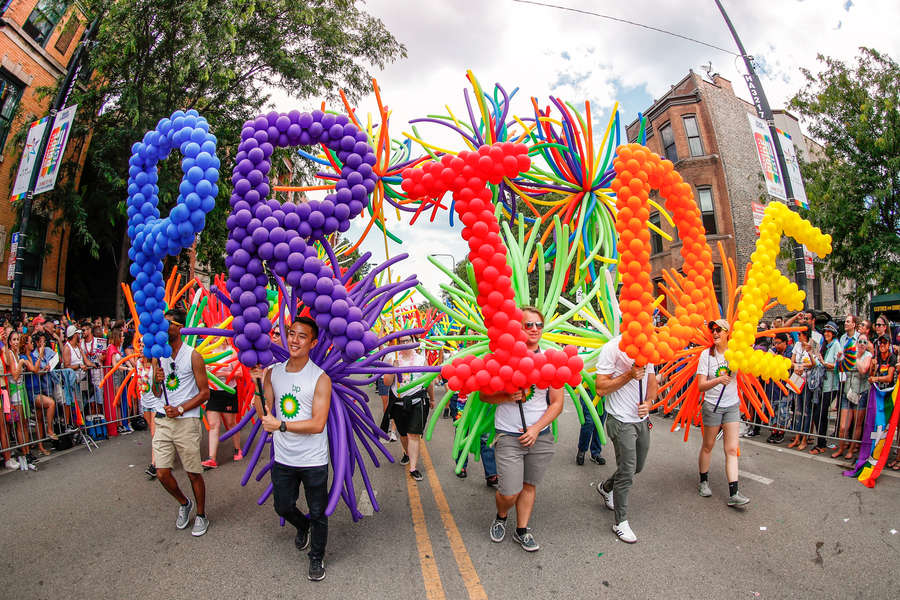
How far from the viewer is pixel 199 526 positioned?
3836 mm

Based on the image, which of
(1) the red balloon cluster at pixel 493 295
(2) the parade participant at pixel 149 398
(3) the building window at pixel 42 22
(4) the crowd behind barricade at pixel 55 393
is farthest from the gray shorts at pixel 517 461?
(3) the building window at pixel 42 22

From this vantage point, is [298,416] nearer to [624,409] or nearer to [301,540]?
[301,540]

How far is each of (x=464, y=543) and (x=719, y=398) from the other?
282 cm

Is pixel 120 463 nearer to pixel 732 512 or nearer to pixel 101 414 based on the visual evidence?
pixel 101 414

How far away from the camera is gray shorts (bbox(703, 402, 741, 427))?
14.9 feet

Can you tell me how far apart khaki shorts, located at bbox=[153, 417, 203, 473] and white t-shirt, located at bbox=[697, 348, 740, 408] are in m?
4.72

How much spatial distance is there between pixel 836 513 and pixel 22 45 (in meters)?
19.0

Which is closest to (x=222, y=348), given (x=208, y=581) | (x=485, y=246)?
(x=208, y=581)

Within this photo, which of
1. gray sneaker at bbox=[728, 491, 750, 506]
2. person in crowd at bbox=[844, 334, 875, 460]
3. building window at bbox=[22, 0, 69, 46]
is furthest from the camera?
building window at bbox=[22, 0, 69, 46]

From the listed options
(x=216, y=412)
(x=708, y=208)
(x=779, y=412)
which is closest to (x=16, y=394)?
(x=216, y=412)

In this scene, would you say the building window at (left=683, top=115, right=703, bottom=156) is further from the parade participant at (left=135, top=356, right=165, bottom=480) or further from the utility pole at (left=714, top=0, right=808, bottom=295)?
the parade participant at (left=135, top=356, right=165, bottom=480)

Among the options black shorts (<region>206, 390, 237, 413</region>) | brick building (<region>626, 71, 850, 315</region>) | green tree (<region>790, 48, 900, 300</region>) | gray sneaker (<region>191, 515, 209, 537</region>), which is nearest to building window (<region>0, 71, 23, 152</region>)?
black shorts (<region>206, 390, 237, 413</region>)

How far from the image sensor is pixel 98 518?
4211 mm

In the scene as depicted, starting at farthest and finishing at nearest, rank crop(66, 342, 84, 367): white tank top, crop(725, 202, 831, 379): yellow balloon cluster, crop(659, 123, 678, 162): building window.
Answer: crop(659, 123, 678, 162): building window < crop(66, 342, 84, 367): white tank top < crop(725, 202, 831, 379): yellow balloon cluster
